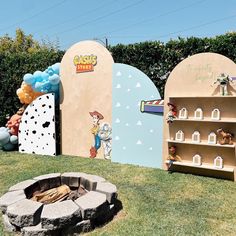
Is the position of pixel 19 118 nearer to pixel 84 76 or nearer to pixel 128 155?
pixel 84 76

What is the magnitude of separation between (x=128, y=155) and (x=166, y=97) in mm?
1714

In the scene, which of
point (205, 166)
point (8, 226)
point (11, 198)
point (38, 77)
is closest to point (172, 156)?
point (205, 166)

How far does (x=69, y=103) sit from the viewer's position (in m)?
7.48

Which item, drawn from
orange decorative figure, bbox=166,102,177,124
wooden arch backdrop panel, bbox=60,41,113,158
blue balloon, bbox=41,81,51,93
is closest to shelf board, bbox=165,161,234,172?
orange decorative figure, bbox=166,102,177,124

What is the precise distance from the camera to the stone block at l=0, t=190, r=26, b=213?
12.4 feet

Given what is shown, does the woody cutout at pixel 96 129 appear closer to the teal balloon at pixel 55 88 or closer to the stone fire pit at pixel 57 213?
the teal balloon at pixel 55 88

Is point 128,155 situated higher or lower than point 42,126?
lower

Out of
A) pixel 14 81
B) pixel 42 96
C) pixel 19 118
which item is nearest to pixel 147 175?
pixel 42 96

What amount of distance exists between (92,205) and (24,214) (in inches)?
33.9

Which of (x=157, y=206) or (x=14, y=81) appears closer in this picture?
(x=157, y=206)

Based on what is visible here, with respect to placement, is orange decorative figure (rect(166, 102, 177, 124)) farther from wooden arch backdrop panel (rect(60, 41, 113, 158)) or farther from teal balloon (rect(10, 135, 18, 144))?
teal balloon (rect(10, 135, 18, 144))

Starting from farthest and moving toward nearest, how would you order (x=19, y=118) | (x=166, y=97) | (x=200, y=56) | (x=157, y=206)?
(x=19, y=118) → (x=166, y=97) → (x=200, y=56) → (x=157, y=206)

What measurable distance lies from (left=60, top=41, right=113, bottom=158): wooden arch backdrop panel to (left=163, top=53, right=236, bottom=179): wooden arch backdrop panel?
1739 mm

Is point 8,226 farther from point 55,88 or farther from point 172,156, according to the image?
point 55,88
